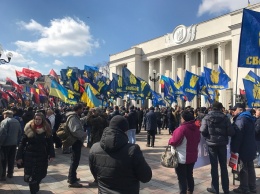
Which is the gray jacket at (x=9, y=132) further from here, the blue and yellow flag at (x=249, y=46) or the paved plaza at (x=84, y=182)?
the blue and yellow flag at (x=249, y=46)

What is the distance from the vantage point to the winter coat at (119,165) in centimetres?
259

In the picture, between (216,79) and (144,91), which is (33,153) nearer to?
(144,91)

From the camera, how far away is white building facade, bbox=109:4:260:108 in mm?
35719

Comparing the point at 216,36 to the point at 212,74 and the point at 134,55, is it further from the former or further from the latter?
the point at 212,74

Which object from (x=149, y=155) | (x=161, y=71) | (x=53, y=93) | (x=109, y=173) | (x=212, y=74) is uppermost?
(x=161, y=71)

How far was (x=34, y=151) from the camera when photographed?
16.4 ft

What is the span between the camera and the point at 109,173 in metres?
2.64

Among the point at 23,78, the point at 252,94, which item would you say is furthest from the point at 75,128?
the point at 23,78

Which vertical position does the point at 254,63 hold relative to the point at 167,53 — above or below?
below

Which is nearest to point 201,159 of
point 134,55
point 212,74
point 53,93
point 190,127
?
point 190,127

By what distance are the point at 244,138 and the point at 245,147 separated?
0.60ft

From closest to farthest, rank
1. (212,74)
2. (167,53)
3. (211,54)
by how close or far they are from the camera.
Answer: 1. (212,74)
2. (211,54)
3. (167,53)

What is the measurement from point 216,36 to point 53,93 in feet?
95.6

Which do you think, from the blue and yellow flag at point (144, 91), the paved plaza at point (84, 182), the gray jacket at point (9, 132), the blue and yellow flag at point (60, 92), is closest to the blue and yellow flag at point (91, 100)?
the blue and yellow flag at point (60, 92)
